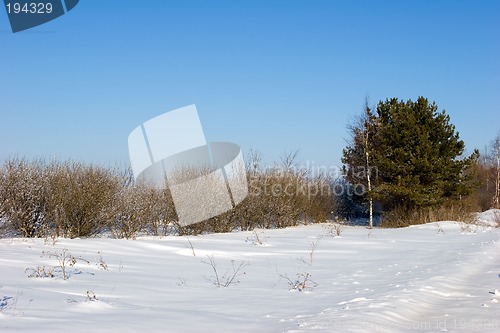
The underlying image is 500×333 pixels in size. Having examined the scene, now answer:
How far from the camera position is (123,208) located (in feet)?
53.8

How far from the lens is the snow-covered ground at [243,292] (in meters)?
4.72

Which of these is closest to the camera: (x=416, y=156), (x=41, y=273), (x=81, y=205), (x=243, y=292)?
(x=243, y=292)

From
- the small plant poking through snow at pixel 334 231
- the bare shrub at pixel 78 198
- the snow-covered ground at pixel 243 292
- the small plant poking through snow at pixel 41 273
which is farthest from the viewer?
the small plant poking through snow at pixel 334 231

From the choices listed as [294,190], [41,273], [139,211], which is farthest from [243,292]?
[294,190]

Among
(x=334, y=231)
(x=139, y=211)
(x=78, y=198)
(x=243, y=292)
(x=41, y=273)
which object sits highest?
(x=78, y=198)

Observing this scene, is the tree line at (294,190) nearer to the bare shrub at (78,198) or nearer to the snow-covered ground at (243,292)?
the bare shrub at (78,198)

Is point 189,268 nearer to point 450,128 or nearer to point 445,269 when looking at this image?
point 445,269

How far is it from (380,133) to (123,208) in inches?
672

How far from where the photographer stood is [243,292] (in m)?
6.84

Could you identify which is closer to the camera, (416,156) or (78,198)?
(78,198)

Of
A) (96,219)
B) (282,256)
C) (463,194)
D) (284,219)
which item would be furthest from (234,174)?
(463,194)

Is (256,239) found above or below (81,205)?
below

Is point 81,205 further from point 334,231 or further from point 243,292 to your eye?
point 334,231

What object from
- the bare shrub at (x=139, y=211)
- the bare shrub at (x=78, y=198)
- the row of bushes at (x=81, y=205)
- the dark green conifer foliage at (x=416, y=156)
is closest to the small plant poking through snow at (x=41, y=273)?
the row of bushes at (x=81, y=205)
